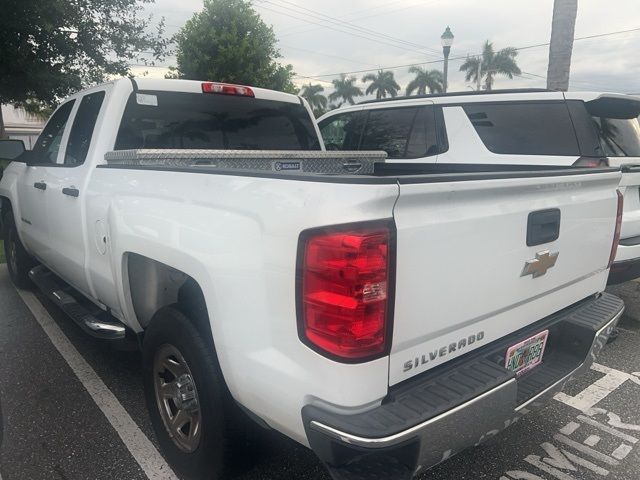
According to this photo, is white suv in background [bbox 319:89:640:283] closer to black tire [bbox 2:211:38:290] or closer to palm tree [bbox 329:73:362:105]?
black tire [bbox 2:211:38:290]

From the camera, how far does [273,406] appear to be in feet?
5.78

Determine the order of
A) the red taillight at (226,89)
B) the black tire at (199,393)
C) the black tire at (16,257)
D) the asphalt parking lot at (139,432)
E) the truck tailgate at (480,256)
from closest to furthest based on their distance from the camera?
1. the truck tailgate at (480,256)
2. the black tire at (199,393)
3. the asphalt parking lot at (139,432)
4. the red taillight at (226,89)
5. the black tire at (16,257)

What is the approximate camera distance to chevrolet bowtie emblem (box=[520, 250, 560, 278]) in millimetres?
2080

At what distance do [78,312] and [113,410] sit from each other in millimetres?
724

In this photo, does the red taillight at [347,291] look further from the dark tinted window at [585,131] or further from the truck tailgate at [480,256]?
the dark tinted window at [585,131]

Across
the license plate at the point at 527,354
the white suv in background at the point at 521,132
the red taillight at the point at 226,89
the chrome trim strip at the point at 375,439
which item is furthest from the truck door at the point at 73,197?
the white suv in background at the point at 521,132

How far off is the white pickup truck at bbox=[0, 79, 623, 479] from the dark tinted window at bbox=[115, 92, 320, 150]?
0.13m

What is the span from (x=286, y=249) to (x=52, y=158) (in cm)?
333

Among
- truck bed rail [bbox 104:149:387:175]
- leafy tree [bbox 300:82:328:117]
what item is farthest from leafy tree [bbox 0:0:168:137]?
leafy tree [bbox 300:82:328:117]

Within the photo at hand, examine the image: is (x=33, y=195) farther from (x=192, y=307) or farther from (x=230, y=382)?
(x=230, y=382)

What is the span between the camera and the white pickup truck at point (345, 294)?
5.16 ft

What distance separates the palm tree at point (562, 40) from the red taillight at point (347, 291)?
8.29 metres

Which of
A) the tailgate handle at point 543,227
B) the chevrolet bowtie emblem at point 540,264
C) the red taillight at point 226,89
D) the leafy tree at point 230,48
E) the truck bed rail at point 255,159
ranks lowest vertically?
the chevrolet bowtie emblem at point 540,264

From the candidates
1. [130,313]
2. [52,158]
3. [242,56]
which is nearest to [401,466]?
[130,313]
